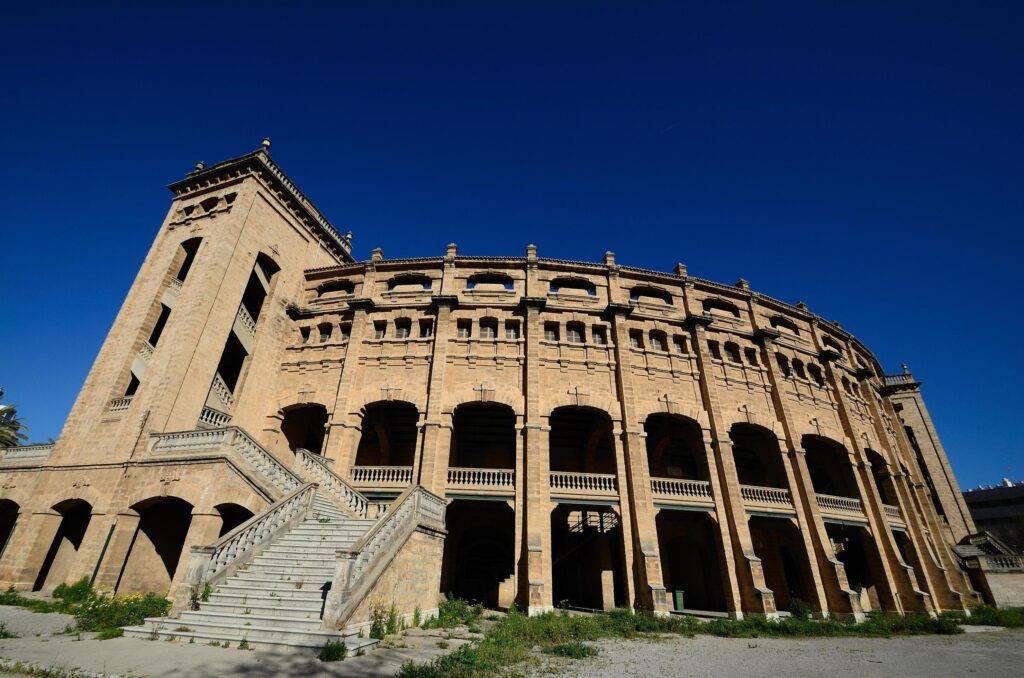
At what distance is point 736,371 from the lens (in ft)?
76.1

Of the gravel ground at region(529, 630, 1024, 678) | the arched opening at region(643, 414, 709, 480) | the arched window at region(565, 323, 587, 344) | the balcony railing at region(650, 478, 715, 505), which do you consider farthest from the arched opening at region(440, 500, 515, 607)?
the gravel ground at region(529, 630, 1024, 678)

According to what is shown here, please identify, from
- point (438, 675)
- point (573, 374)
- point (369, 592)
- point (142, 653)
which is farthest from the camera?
point (573, 374)

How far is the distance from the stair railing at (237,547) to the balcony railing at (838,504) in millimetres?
22444

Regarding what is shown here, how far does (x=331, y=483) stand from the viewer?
1638 centimetres

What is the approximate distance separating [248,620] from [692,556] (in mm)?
21264

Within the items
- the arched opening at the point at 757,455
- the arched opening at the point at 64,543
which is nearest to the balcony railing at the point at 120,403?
the arched opening at the point at 64,543

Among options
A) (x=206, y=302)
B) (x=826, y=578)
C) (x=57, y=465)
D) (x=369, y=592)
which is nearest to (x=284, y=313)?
(x=206, y=302)

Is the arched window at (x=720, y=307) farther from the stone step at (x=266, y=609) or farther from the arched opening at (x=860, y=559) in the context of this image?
the stone step at (x=266, y=609)

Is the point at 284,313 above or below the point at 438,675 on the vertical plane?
above

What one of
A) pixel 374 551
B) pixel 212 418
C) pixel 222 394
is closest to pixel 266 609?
pixel 374 551

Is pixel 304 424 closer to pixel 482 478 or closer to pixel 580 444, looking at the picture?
pixel 482 478

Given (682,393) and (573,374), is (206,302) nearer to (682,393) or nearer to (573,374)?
(573,374)

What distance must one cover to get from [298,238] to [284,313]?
4965mm

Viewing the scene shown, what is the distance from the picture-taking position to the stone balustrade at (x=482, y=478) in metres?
18.5
